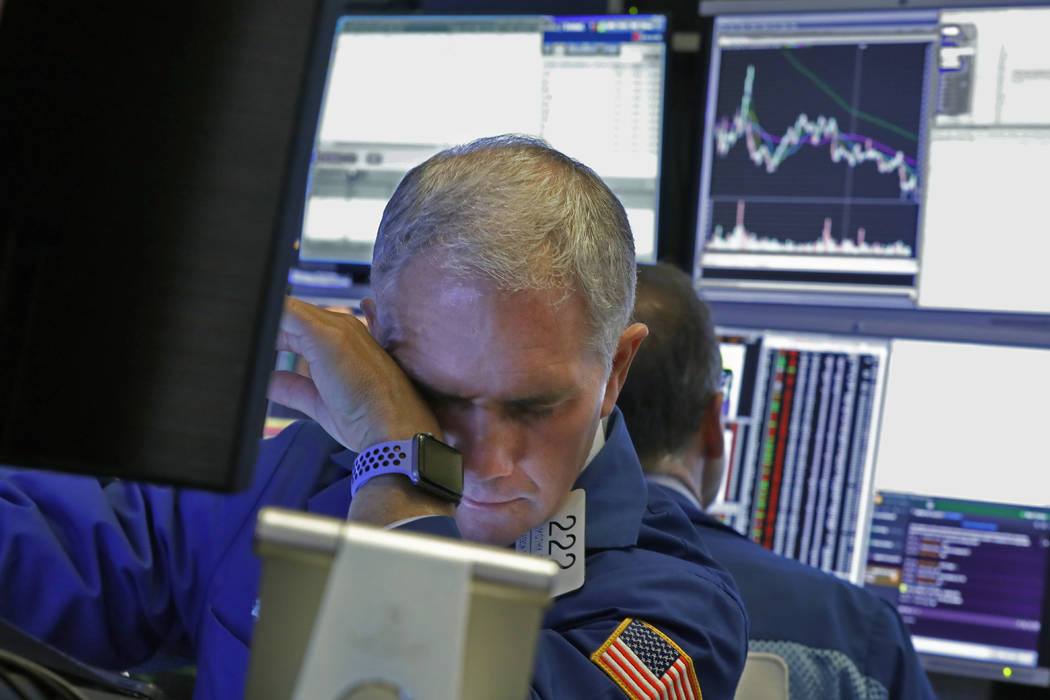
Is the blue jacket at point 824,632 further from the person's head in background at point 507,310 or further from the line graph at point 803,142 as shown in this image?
the line graph at point 803,142

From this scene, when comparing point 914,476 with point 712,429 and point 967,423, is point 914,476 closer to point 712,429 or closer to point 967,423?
point 967,423

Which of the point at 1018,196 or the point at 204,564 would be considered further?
the point at 1018,196

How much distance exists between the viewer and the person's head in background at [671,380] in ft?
5.67

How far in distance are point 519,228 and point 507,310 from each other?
0.28 feet

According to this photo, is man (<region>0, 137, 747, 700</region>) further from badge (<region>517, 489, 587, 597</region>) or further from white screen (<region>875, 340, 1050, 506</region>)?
white screen (<region>875, 340, 1050, 506</region>)

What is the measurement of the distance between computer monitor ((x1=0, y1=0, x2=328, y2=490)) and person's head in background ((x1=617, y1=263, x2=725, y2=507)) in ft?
3.78

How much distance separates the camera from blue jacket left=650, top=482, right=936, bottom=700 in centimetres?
148

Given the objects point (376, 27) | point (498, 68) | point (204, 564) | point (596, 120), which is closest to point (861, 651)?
point (204, 564)

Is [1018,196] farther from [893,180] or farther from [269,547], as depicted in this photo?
[269,547]

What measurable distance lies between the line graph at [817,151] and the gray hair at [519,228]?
3.22ft

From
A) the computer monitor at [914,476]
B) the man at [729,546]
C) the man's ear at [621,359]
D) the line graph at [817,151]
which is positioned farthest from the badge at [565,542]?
→ the line graph at [817,151]

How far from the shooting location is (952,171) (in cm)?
200

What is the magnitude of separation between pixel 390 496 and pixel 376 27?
1581 mm

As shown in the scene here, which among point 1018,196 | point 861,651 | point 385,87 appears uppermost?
point 385,87
